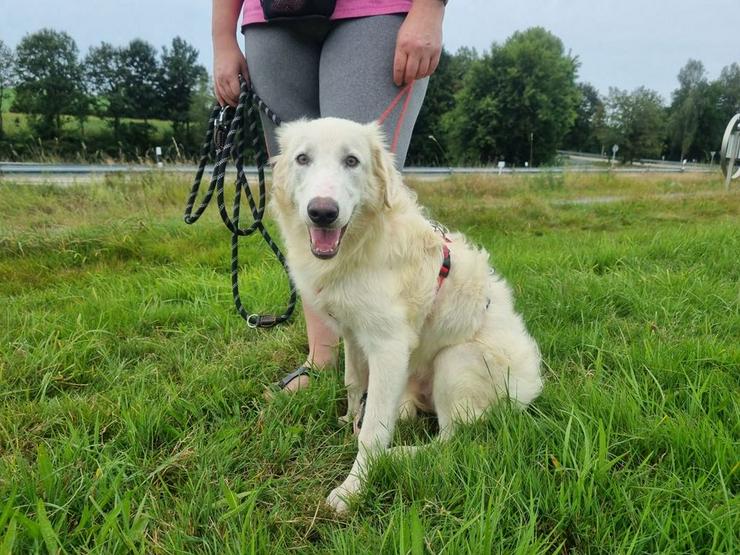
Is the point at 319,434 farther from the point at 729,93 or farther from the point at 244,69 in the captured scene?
the point at 729,93

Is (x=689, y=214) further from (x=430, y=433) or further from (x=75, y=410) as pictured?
→ (x=75, y=410)

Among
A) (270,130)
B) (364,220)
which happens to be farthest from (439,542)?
(270,130)

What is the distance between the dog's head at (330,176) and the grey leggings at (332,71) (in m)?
0.17

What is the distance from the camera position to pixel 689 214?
8188mm

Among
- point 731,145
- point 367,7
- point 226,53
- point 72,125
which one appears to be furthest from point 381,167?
point 72,125

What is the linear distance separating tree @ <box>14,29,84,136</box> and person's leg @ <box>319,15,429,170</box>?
4429cm

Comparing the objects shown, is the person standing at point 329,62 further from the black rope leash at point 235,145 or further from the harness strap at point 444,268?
the harness strap at point 444,268

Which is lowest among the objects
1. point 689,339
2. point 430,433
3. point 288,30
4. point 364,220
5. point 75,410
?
point 430,433

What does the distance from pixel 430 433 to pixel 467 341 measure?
47 centimetres

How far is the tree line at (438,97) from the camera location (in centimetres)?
4084

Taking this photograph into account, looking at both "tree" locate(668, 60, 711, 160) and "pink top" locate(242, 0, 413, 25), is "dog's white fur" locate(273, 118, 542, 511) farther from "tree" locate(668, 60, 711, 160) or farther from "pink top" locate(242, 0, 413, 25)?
"tree" locate(668, 60, 711, 160)

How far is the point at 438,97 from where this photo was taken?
160 ft

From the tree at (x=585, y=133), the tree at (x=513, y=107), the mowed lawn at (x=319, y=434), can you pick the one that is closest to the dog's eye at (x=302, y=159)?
the mowed lawn at (x=319, y=434)

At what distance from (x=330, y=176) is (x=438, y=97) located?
168ft
